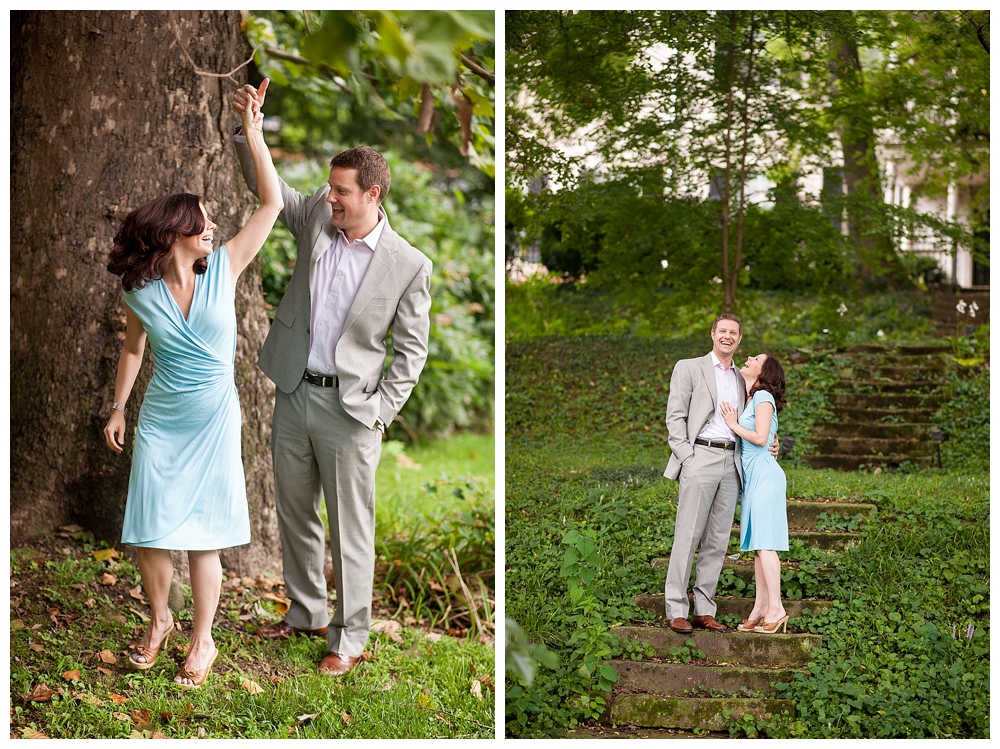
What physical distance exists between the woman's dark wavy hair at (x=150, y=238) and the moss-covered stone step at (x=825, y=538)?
2.25 m

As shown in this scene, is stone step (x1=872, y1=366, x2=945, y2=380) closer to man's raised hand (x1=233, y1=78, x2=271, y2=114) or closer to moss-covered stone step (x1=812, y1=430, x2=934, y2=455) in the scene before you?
moss-covered stone step (x1=812, y1=430, x2=934, y2=455)

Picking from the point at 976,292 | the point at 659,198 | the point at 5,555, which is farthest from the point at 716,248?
the point at 5,555

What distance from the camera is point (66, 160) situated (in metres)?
3.21

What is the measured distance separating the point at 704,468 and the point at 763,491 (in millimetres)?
225

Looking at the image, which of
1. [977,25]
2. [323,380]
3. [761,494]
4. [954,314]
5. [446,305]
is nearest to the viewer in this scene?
[323,380]

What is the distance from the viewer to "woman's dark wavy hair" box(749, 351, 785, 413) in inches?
118

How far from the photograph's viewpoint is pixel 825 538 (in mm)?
3166

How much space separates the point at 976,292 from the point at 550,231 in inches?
75.0

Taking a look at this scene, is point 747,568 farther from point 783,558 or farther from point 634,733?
point 634,733

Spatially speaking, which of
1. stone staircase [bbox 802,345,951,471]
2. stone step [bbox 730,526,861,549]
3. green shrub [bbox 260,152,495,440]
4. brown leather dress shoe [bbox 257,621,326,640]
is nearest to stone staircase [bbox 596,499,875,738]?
stone step [bbox 730,526,861,549]

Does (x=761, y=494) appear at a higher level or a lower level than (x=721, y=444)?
lower

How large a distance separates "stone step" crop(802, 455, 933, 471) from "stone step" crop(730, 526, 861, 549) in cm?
28

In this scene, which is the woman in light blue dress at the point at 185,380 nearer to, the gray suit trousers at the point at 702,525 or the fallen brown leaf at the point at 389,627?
the fallen brown leaf at the point at 389,627

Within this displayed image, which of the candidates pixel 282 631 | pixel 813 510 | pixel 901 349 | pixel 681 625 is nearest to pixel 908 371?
pixel 901 349
